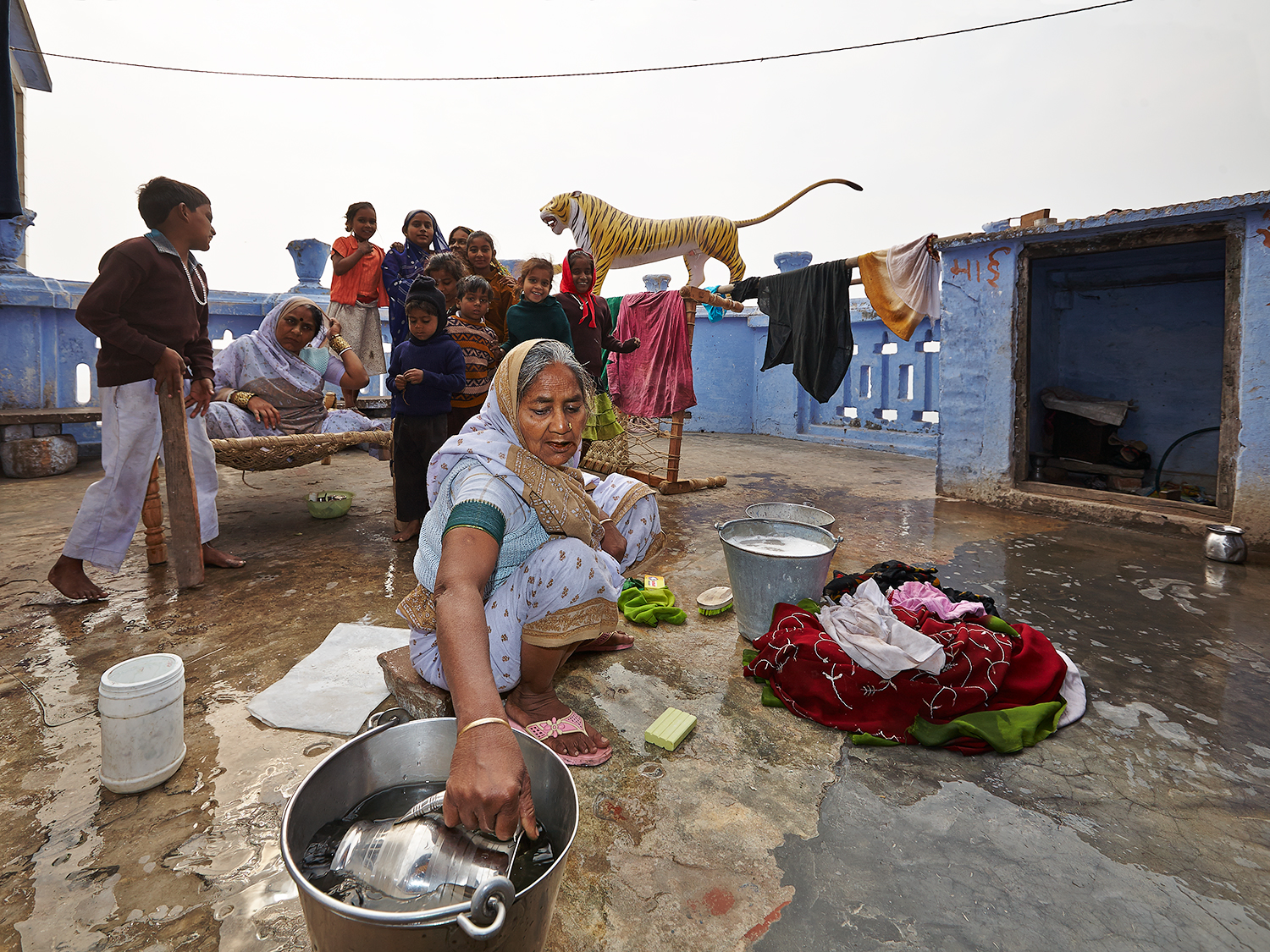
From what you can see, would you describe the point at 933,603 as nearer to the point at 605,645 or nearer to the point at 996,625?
the point at 996,625

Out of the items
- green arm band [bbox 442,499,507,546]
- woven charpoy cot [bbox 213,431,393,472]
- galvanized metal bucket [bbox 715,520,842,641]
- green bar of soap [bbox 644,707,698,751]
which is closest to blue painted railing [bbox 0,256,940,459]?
woven charpoy cot [bbox 213,431,393,472]

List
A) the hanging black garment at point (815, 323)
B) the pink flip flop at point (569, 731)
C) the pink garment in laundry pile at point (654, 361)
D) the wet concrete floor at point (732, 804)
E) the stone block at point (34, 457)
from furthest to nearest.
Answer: the pink garment in laundry pile at point (654, 361) → the hanging black garment at point (815, 323) → the stone block at point (34, 457) → the pink flip flop at point (569, 731) → the wet concrete floor at point (732, 804)

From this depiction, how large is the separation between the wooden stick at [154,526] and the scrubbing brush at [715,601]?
9.41 feet

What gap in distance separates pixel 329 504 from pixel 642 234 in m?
4.40

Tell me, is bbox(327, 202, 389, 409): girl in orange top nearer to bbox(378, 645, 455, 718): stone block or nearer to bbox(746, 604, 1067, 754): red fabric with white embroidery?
bbox(378, 645, 455, 718): stone block

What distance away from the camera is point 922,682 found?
6.18 ft

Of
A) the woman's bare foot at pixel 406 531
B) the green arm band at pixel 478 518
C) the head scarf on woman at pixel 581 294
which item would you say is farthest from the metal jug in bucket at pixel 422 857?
the head scarf on woman at pixel 581 294

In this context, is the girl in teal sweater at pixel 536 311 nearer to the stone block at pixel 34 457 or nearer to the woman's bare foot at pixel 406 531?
the woman's bare foot at pixel 406 531

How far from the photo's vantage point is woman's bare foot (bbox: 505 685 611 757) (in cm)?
174

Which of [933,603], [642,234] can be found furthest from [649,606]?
[642,234]

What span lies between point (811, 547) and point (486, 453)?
1.48 meters

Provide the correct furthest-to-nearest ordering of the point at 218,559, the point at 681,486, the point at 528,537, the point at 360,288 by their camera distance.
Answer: the point at 681,486 < the point at 360,288 < the point at 218,559 < the point at 528,537

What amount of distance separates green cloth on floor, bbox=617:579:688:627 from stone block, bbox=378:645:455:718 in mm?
961

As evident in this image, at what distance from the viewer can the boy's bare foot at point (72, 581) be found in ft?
8.98
